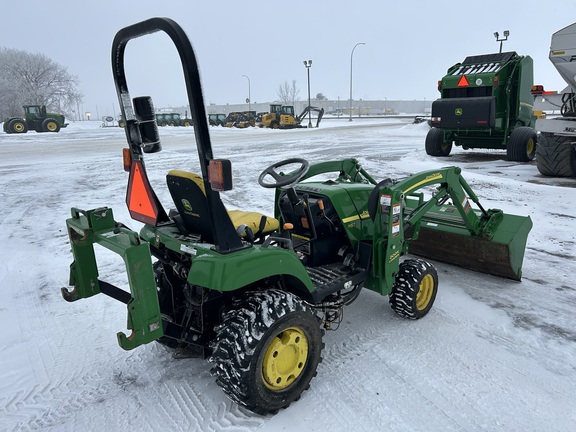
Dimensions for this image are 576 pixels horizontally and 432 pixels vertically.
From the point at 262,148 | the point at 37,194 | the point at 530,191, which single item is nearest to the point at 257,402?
the point at 530,191

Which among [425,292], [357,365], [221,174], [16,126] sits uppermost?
[16,126]

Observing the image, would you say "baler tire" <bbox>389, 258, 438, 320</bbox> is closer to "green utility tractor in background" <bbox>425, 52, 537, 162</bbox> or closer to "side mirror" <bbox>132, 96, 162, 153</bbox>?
"side mirror" <bbox>132, 96, 162, 153</bbox>

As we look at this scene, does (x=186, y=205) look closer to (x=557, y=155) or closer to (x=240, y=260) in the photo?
(x=240, y=260)

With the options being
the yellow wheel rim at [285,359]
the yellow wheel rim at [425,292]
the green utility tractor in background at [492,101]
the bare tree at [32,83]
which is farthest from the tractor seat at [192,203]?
the bare tree at [32,83]

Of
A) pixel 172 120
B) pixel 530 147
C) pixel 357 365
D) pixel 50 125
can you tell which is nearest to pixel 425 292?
pixel 357 365

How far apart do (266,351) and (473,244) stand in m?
2.95

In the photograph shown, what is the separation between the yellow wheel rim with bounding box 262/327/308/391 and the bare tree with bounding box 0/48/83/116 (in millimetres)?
61571

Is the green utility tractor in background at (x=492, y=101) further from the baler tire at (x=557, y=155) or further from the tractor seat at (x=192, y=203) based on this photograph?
the tractor seat at (x=192, y=203)

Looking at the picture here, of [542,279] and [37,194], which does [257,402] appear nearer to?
[542,279]

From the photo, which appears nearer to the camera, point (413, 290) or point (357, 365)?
point (357, 365)

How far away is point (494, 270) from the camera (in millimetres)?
4445

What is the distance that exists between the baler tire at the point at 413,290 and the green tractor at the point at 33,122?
3475cm

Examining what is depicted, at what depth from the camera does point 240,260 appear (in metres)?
2.34

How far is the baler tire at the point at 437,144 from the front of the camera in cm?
1317
